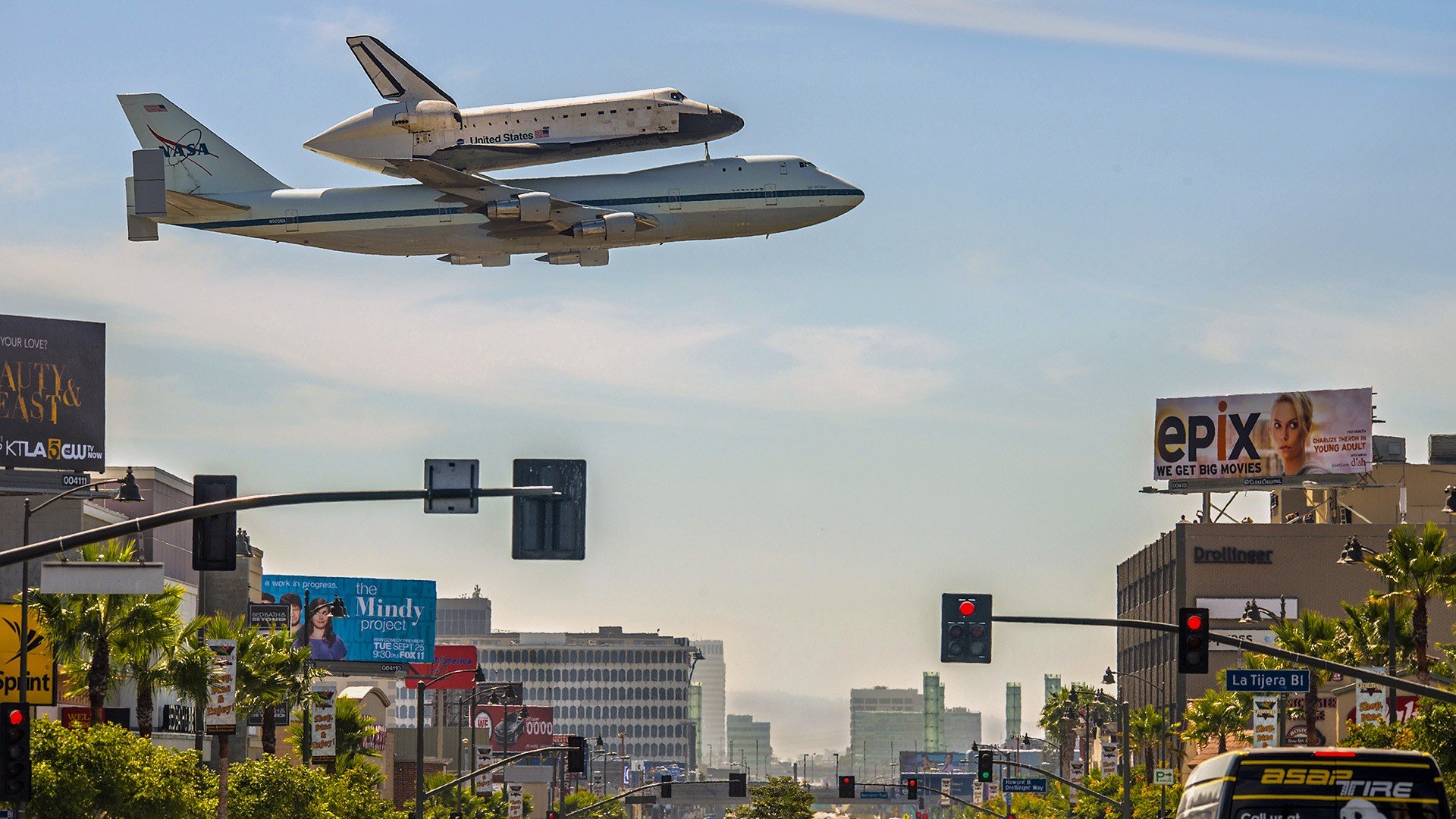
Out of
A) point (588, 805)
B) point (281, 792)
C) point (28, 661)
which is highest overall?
point (28, 661)

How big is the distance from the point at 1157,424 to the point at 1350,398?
12.6m

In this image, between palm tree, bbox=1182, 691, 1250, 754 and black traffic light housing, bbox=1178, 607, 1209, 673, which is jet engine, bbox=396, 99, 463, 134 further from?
black traffic light housing, bbox=1178, 607, 1209, 673

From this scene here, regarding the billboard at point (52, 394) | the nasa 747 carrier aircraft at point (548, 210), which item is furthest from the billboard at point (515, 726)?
the nasa 747 carrier aircraft at point (548, 210)

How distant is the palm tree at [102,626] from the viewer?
49.7 metres

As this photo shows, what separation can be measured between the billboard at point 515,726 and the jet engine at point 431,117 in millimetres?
85116

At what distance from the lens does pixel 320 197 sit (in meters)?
67.2

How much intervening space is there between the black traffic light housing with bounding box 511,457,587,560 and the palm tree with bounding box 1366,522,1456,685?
37873mm

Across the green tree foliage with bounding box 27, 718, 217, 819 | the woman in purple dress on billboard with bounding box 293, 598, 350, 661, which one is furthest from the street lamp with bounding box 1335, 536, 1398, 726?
the woman in purple dress on billboard with bounding box 293, 598, 350, 661

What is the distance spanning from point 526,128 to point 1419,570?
3215cm

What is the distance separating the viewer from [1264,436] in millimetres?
126812

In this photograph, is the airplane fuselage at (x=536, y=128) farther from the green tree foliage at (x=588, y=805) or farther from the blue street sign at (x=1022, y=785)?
the green tree foliage at (x=588, y=805)

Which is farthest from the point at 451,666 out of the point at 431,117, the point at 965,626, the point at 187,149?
the point at 965,626

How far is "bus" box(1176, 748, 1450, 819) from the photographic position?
20688 mm

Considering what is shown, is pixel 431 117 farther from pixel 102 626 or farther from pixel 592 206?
pixel 102 626
